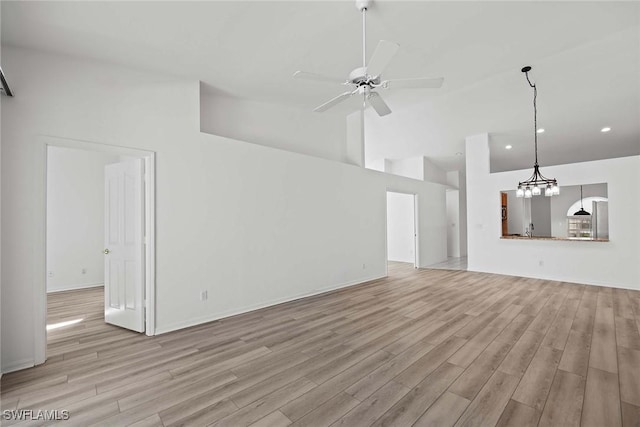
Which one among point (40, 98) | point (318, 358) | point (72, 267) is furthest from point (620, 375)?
point (72, 267)

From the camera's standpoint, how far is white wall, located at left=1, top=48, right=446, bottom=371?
2.65 m

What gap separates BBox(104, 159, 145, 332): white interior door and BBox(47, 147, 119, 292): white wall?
9.20ft

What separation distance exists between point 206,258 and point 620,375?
14.1 ft

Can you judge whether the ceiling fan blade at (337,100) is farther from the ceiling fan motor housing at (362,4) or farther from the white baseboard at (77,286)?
the white baseboard at (77,286)

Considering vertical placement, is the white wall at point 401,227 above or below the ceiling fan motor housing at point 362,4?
below

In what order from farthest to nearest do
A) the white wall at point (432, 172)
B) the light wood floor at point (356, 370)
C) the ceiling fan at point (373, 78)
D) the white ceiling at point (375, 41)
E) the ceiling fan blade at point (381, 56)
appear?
1. the white wall at point (432, 172)
2. the white ceiling at point (375, 41)
3. the ceiling fan at point (373, 78)
4. the ceiling fan blade at point (381, 56)
5. the light wood floor at point (356, 370)

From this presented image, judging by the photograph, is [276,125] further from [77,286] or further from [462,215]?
[462,215]

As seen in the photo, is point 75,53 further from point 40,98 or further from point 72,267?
point 72,267

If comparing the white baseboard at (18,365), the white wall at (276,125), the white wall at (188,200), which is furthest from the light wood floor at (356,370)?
the white wall at (276,125)

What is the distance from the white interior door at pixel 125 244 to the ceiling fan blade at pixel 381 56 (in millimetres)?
2826

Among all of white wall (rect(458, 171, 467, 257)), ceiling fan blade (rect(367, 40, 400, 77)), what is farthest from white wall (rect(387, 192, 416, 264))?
ceiling fan blade (rect(367, 40, 400, 77))

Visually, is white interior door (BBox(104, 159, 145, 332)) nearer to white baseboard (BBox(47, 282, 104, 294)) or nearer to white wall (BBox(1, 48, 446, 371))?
white wall (BBox(1, 48, 446, 371))

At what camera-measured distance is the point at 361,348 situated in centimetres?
294

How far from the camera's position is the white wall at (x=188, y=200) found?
8.71ft
